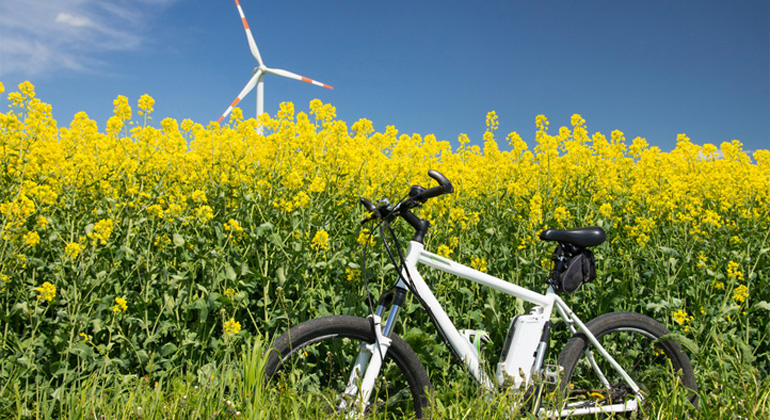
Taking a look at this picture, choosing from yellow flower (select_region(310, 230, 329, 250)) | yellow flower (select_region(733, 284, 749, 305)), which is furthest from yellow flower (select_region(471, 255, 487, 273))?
yellow flower (select_region(733, 284, 749, 305))

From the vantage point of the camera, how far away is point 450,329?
2.69 meters

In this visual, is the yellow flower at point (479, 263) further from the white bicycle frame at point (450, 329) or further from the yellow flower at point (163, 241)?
the yellow flower at point (163, 241)

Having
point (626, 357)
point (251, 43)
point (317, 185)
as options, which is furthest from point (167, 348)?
point (251, 43)

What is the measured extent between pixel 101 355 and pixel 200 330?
56cm

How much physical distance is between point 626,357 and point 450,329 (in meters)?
1.62

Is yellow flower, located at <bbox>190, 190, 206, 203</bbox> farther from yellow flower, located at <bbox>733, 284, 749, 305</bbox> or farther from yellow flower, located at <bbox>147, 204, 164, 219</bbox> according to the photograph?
yellow flower, located at <bbox>733, 284, 749, 305</bbox>

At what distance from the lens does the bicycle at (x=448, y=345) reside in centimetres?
249

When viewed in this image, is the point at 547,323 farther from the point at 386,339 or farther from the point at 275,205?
the point at 275,205

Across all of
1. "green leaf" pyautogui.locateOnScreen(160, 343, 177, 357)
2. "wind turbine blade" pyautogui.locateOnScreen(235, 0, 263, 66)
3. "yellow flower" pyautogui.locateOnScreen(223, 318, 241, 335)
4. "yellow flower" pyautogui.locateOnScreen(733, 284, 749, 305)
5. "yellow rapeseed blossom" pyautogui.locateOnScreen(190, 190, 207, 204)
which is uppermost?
"wind turbine blade" pyautogui.locateOnScreen(235, 0, 263, 66)

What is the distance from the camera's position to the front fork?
8.13 ft

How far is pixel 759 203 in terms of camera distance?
559cm

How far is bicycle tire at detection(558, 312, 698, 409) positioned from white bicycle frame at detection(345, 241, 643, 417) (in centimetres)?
6

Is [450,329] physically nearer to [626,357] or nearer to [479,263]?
[479,263]

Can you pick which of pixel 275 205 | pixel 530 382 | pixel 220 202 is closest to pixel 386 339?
pixel 530 382
